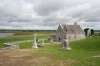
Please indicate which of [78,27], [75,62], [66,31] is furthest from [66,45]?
[78,27]

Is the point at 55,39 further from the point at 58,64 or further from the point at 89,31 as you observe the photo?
the point at 58,64

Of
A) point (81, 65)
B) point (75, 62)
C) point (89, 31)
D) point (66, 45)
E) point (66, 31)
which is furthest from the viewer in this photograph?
point (89, 31)

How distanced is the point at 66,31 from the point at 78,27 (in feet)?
32.1

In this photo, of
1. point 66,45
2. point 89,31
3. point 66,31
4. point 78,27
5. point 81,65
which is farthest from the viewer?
point 89,31

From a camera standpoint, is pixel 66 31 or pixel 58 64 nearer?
pixel 58 64

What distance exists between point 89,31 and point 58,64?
289 ft

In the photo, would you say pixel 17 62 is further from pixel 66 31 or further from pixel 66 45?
pixel 66 31

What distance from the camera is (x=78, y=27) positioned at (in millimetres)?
83938

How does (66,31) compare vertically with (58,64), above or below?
above

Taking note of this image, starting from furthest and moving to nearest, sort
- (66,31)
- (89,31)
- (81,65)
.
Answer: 1. (89,31)
2. (66,31)
3. (81,65)

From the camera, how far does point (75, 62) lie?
21.3 m

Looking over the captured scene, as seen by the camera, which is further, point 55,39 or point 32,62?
point 55,39

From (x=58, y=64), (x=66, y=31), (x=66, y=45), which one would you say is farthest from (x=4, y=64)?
(x=66, y=31)

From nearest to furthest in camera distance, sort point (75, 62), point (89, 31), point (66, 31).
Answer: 1. point (75, 62)
2. point (66, 31)
3. point (89, 31)
